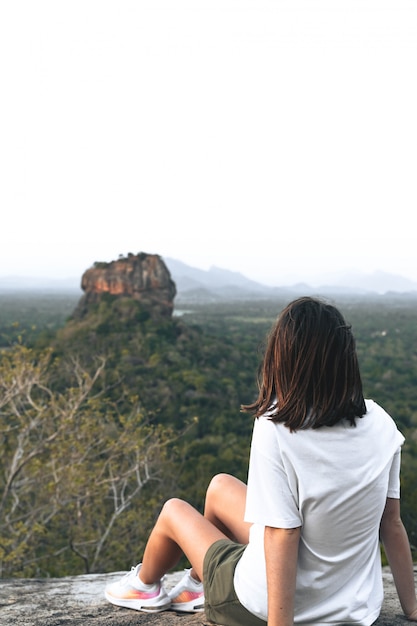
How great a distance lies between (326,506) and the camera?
1562 mm

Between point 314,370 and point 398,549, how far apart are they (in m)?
0.75

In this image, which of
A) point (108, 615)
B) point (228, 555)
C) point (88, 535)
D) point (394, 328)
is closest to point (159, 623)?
point (108, 615)

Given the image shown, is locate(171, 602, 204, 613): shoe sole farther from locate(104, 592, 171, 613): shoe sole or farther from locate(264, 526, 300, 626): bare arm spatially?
locate(264, 526, 300, 626): bare arm

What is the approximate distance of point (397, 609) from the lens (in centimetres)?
207

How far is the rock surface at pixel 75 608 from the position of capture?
6.81 ft

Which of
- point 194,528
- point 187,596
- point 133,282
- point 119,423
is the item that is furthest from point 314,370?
point 133,282

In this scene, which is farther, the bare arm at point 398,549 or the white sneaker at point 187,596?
the white sneaker at point 187,596

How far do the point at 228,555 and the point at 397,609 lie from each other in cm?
71

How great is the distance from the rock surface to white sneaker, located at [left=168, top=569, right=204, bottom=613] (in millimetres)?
41

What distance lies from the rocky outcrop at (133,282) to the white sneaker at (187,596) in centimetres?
3186

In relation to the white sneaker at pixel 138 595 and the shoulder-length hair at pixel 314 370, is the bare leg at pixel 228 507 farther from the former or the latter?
the shoulder-length hair at pixel 314 370

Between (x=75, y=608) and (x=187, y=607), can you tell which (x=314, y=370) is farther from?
(x=75, y=608)

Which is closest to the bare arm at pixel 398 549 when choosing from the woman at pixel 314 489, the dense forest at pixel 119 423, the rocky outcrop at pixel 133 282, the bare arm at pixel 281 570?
the woman at pixel 314 489

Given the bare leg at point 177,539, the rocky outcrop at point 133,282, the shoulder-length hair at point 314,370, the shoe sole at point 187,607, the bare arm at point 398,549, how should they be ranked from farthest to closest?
the rocky outcrop at point 133,282, the shoe sole at point 187,607, the bare leg at point 177,539, the bare arm at point 398,549, the shoulder-length hair at point 314,370
